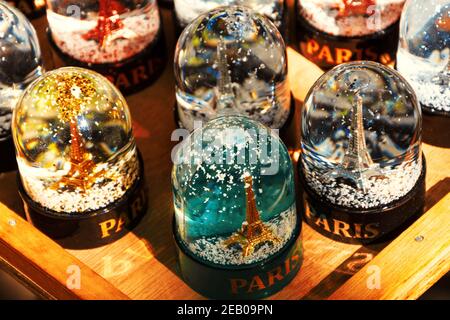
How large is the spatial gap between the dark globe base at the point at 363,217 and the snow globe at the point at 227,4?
273 mm

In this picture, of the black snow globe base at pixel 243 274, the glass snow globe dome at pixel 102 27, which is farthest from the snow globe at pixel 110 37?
the black snow globe base at pixel 243 274

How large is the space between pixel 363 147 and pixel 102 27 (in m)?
0.42

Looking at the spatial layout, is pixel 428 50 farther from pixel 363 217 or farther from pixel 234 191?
pixel 234 191

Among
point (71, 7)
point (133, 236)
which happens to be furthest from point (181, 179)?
point (71, 7)

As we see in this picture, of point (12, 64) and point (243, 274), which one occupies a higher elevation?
point (12, 64)

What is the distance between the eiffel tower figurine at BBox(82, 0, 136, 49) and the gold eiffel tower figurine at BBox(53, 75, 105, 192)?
200 mm

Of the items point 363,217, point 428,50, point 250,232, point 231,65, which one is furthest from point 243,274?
point 428,50

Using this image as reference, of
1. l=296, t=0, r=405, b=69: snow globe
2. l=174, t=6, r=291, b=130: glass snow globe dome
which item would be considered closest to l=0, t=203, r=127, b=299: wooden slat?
l=174, t=6, r=291, b=130: glass snow globe dome

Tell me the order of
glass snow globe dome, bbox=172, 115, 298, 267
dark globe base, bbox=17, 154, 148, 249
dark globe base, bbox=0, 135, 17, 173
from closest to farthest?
glass snow globe dome, bbox=172, 115, 298, 267 → dark globe base, bbox=17, 154, 148, 249 → dark globe base, bbox=0, 135, 17, 173

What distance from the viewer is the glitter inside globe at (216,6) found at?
1.70 m

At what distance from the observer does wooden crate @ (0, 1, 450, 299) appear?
144 cm

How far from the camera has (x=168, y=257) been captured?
5.08 feet

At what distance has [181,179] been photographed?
1.45 metres

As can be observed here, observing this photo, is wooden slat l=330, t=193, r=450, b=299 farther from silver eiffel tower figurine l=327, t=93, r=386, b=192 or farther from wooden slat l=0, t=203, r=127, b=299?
wooden slat l=0, t=203, r=127, b=299
